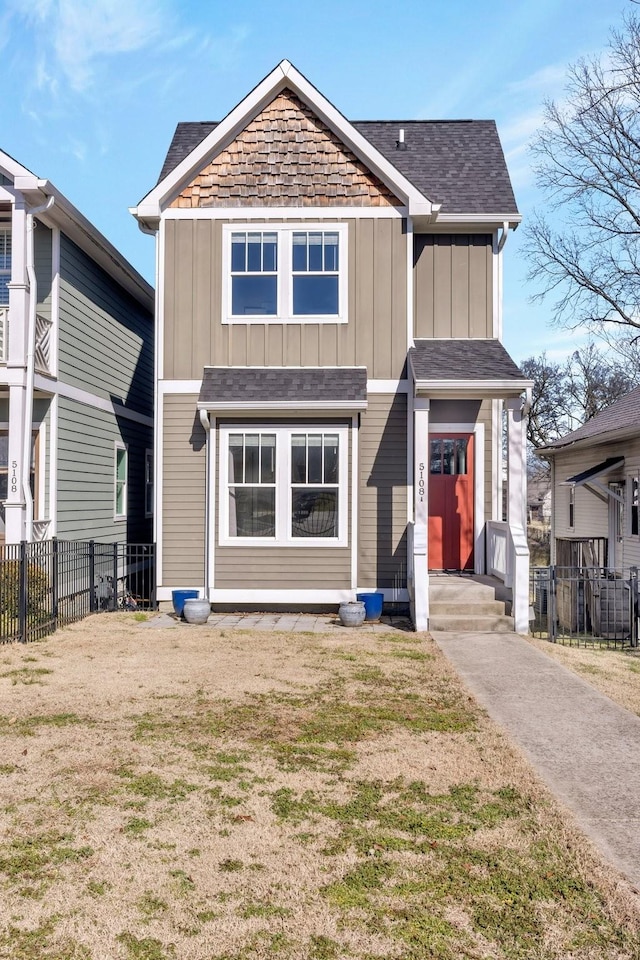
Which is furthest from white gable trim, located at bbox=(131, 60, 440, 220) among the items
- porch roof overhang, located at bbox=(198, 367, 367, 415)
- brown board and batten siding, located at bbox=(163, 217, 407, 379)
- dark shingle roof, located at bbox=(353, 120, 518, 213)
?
porch roof overhang, located at bbox=(198, 367, 367, 415)

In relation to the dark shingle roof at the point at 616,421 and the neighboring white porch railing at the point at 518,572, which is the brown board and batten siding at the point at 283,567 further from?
the dark shingle roof at the point at 616,421

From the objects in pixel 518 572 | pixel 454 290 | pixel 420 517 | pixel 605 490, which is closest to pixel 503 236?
pixel 454 290

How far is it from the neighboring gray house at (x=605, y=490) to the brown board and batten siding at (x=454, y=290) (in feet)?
15.5

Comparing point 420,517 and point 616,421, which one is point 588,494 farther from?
point 420,517

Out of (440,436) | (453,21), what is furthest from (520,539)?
(453,21)

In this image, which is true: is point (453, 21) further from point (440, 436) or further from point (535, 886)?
point (535, 886)

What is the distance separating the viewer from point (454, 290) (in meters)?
12.9

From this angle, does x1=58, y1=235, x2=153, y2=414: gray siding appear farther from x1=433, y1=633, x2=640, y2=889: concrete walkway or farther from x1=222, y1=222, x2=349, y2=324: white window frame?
x1=433, y1=633, x2=640, y2=889: concrete walkway

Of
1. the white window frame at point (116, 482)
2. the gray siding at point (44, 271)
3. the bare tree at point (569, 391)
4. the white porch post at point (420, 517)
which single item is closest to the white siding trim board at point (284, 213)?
the gray siding at point (44, 271)

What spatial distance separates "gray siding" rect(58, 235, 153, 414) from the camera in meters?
13.7

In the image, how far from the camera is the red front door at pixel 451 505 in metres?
12.8

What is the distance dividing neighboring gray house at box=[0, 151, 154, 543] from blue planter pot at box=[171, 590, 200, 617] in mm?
2596

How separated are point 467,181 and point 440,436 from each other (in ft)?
15.8

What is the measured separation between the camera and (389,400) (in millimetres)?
12266
